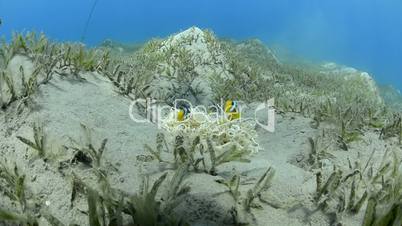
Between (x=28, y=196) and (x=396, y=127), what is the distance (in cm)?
409

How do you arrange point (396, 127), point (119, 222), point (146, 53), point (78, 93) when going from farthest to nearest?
point (146, 53) < point (396, 127) < point (78, 93) < point (119, 222)

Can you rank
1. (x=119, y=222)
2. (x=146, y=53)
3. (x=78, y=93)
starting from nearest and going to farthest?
(x=119, y=222) → (x=78, y=93) → (x=146, y=53)

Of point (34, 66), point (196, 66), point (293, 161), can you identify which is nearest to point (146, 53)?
point (196, 66)

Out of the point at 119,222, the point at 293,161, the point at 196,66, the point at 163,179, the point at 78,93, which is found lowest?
the point at 119,222

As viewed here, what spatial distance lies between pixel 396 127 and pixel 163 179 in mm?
3398

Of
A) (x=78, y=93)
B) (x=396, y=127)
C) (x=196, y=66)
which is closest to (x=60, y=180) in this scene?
(x=78, y=93)

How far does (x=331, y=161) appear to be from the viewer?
12.9ft

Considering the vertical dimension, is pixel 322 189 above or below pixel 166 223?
above

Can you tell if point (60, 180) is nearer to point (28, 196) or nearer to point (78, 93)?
point (28, 196)

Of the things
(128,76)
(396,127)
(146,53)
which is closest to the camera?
(396,127)

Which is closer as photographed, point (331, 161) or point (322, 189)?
point (322, 189)

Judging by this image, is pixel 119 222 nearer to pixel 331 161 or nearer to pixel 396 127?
pixel 331 161

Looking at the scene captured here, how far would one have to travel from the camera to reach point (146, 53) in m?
11.1

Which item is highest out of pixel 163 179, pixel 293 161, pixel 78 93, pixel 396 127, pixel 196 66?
pixel 196 66
